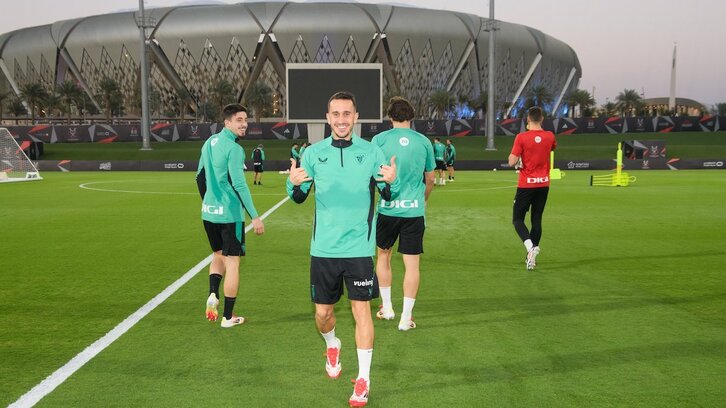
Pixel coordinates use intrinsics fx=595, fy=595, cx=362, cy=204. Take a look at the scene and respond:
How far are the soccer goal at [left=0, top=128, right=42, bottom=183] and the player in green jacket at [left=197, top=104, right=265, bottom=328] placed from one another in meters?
28.7

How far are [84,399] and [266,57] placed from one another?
121 metres

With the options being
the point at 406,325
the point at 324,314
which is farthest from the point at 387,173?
the point at 406,325

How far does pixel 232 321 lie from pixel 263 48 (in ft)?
384

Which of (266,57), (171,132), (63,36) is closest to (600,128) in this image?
(171,132)

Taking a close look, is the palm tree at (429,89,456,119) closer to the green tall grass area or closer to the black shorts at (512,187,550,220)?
the green tall grass area

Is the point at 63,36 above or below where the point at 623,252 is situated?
above

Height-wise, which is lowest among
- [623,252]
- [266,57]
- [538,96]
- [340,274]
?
[623,252]

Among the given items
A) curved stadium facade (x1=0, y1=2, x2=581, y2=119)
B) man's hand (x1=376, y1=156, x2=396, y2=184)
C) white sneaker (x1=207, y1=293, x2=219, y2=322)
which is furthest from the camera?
curved stadium facade (x1=0, y1=2, x2=581, y2=119)

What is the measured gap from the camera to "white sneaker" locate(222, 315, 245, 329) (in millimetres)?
5746

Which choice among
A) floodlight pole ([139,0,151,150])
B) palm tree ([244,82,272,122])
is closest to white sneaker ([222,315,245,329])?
floodlight pole ([139,0,151,150])

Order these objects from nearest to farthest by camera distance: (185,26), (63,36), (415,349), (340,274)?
1. (340,274)
2. (415,349)
3. (185,26)
4. (63,36)

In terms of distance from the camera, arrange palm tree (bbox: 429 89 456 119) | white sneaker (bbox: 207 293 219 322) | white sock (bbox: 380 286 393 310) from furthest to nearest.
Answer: palm tree (bbox: 429 89 456 119)
white sock (bbox: 380 286 393 310)
white sneaker (bbox: 207 293 219 322)

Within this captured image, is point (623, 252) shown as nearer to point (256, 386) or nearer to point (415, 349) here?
point (415, 349)

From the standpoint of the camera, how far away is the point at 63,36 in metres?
122
